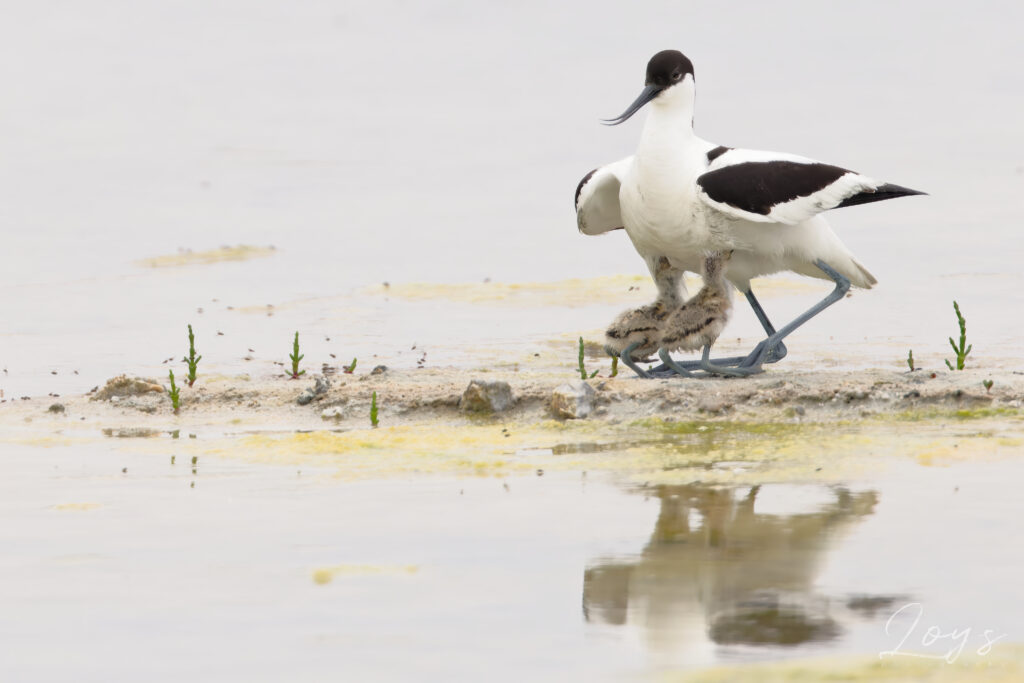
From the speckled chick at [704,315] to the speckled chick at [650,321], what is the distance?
0.10m

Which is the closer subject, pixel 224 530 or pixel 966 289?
pixel 224 530

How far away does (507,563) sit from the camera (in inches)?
193

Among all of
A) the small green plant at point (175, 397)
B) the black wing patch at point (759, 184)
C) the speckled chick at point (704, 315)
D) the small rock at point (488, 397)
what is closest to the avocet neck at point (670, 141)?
the black wing patch at point (759, 184)

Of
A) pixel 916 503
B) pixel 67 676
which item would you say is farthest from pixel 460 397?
pixel 67 676

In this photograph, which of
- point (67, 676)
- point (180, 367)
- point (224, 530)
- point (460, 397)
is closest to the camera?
point (67, 676)

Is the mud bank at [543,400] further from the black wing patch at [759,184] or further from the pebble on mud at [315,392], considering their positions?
the black wing patch at [759,184]

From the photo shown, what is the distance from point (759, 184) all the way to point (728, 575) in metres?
4.06

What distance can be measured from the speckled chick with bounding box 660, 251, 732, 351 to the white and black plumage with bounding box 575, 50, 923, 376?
A: 0.13 meters

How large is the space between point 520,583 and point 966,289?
10.4 m

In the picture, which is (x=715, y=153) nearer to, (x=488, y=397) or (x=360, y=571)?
(x=488, y=397)

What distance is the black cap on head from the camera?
8.84m

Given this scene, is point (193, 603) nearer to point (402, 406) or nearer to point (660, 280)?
point (402, 406)

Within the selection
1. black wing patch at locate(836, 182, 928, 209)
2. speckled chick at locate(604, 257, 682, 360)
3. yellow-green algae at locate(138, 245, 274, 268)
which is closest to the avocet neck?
speckled chick at locate(604, 257, 682, 360)

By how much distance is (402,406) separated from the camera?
336 inches
